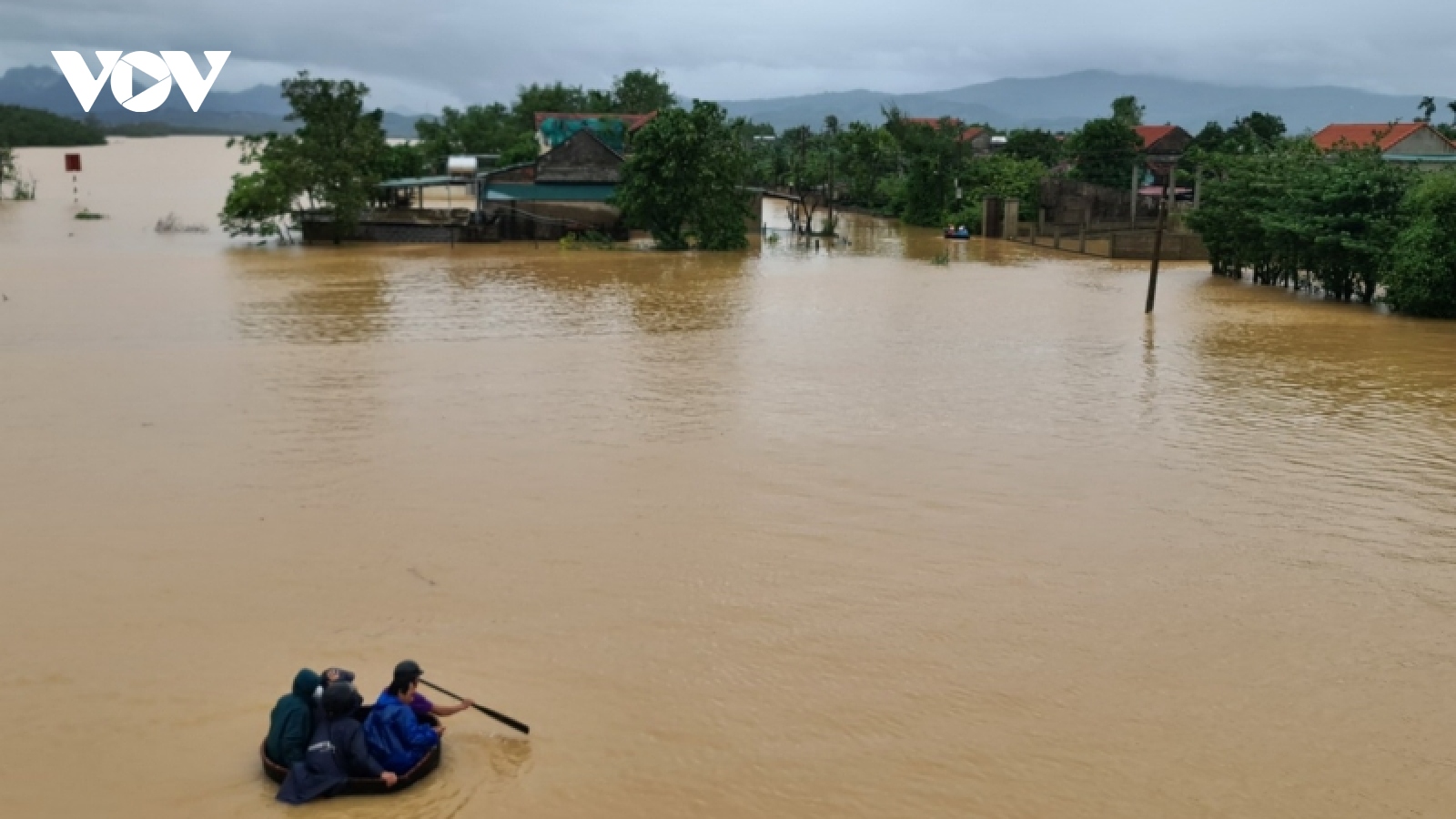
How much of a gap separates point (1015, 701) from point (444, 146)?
196 feet

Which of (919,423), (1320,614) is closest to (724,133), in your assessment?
(919,423)

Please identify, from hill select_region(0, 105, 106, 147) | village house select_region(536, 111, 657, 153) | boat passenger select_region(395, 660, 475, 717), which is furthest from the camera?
hill select_region(0, 105, 106, 147)

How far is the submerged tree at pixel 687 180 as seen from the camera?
115 ft

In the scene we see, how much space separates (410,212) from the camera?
40.8 meters

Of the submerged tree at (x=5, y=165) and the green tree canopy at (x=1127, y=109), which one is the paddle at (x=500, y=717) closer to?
the submerged tree at (x=5, y=165)

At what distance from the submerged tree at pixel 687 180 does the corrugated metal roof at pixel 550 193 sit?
5.07 feet

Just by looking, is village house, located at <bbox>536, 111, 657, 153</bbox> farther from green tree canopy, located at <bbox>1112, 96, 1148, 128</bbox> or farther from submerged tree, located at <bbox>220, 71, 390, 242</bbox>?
green tree canopy, located at <bbox>1112, 96, 1148, 128</bbox>

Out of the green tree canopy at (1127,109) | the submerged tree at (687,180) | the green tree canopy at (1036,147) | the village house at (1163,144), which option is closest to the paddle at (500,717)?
the submerged tree at (687,180)

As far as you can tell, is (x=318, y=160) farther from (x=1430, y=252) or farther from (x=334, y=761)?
(x=334, y=761)

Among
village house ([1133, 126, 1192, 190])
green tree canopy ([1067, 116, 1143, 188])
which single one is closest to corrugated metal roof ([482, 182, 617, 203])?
green tree canopy ([1067, 116, 1143, 188])

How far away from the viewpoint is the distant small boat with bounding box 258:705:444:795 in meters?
6.80

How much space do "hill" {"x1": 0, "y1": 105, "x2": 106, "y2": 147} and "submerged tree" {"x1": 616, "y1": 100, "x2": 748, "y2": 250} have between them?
83186mm

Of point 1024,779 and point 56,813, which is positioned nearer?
point 56,813

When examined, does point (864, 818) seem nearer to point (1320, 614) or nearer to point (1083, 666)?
point (1083, 666)
